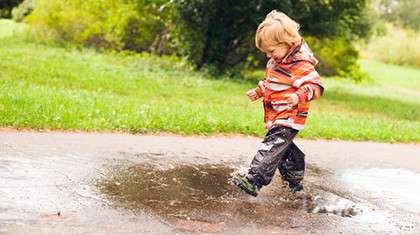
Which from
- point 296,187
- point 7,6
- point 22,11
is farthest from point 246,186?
point 7,6

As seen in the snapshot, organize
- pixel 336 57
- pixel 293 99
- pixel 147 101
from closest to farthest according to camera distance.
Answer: pixel 293 99 < pixel 147 101 < pixel 336 57

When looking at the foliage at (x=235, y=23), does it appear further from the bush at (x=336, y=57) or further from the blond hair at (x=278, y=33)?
the blond hair at (x=278, y=33)

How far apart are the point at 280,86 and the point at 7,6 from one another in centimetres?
3636

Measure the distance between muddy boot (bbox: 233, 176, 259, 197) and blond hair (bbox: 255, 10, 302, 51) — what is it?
1046mm

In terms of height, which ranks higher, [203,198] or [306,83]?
[306,83]

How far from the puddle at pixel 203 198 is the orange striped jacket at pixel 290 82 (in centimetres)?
64

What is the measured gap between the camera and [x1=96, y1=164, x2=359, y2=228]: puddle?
178 inches

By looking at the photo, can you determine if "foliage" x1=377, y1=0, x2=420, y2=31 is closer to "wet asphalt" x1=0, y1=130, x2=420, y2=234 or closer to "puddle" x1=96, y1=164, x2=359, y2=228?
"wet asphalt" x1=0, y1=130, x2=420, y2=234

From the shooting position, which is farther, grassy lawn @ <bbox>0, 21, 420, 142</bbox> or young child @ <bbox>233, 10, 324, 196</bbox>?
grassy lawn @ <bbox>0, 21, 420, 142</bbox>

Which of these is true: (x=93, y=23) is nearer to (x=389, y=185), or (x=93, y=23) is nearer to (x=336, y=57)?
(x=336, y=57)

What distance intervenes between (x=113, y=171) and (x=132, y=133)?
7.89 ft

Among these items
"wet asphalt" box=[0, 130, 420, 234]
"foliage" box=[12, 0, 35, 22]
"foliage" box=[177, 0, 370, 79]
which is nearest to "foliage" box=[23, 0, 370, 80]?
"foliage" box=[177, 0, 370, 79]

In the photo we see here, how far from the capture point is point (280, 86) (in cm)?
511

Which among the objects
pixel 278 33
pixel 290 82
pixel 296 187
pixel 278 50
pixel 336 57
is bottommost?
pixel 336 57
